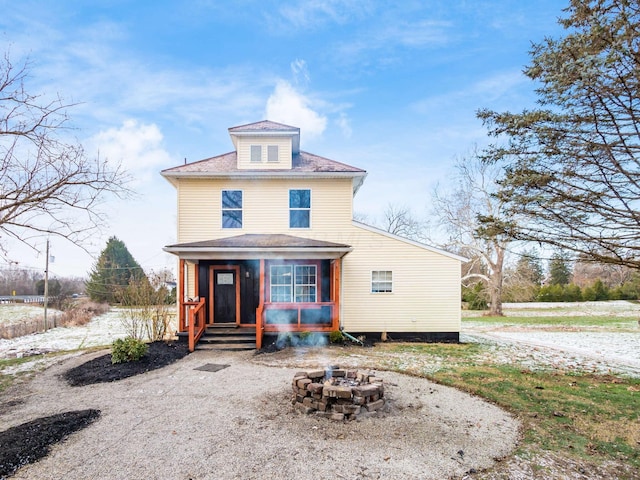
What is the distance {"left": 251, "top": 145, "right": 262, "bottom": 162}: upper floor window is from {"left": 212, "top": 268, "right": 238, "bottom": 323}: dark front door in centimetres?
401

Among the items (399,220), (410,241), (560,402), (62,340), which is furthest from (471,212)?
(62,340)

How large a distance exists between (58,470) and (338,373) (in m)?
3.71

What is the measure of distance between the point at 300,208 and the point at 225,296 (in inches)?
154

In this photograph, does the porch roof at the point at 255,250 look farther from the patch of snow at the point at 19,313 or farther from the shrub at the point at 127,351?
the patch of snow at the point at 19,313

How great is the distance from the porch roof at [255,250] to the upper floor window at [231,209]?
3.93ft

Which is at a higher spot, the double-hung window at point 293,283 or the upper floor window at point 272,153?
the upper floor window at point 272,153

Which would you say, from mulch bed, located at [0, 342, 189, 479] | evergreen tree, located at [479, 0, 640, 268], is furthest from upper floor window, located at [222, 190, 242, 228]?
evergreen tree, located at [479, 0, 640, 268]

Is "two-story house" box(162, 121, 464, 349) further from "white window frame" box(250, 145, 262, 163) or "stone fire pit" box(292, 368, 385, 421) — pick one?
"stone fire pit" box(292, 368, 385, 421)

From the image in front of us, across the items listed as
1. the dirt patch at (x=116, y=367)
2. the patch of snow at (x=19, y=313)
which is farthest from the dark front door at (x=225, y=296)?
the patch of snow at (x=19, y=313)

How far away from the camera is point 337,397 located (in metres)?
4.93

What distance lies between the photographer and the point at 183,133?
567 inches

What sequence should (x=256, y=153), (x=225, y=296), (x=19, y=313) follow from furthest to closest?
1. (x=19, y=313)
2. (x=256, y=153)
3. (x=225, y=296)

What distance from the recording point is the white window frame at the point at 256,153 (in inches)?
481

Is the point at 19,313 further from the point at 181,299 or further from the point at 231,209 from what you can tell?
the point at 231,209
